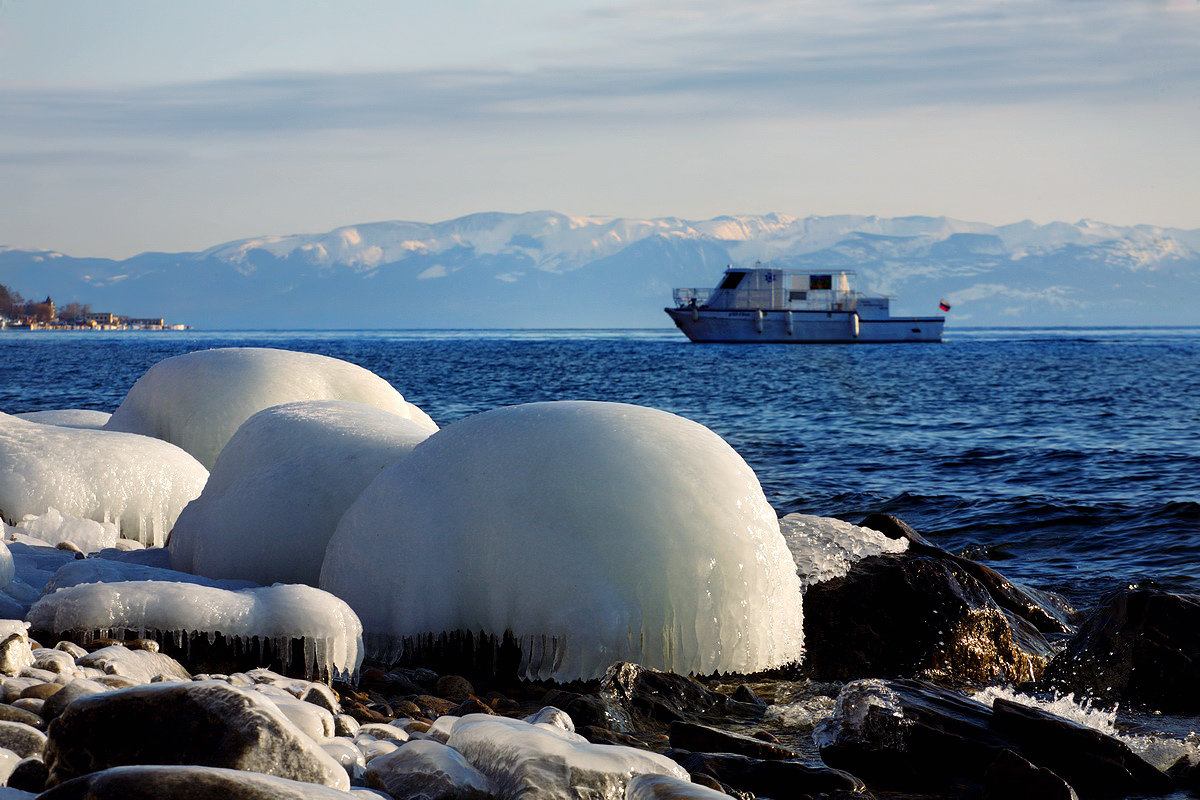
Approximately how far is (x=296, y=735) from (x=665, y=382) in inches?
1510

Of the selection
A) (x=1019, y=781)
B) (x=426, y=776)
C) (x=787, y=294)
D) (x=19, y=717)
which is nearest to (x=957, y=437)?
(x=1019, y=781)

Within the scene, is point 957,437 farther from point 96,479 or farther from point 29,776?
point 29,776

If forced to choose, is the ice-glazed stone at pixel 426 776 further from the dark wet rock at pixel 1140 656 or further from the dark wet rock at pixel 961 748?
the dark wet rock at pixel 1140 656

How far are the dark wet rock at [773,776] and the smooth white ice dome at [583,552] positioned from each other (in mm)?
1187

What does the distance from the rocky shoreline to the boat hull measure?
7257 cm

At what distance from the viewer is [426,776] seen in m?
3.48

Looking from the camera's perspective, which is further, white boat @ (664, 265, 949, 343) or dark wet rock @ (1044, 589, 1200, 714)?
white boat @ (664, 265, 949, 343)

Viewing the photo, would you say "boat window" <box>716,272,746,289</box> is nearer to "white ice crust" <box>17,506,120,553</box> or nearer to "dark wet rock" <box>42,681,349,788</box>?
"white ice crust" <box>17,506,120,553</box>

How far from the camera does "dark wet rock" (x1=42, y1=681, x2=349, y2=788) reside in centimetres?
316

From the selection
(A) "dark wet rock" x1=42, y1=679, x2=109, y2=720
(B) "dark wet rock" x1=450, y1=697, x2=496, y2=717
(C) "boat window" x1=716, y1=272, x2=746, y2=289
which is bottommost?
(B) "dark wet rock" x1=450, y1=697, x2=496, y2=717

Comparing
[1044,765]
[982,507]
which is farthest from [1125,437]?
[1044,765]

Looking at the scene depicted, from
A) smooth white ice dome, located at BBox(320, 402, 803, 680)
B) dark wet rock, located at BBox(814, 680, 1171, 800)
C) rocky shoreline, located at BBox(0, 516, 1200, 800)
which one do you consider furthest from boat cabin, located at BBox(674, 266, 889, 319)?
dark wet rock, located at BBox(814, 680, 1171, 800)

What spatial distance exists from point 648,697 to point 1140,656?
261 cm

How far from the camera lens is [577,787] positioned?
11.6 feet
